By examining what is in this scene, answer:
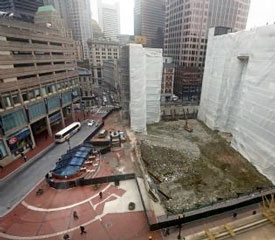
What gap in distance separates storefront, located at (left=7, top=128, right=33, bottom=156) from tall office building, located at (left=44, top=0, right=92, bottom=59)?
407ft

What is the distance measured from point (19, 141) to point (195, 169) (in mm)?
30263

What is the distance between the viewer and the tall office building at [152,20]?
138875 mm

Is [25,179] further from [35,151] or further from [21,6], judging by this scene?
[21,6]

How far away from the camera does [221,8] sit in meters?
72.8

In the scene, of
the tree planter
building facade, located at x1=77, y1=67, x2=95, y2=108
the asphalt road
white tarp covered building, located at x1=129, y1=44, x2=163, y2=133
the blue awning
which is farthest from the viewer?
building facade, located at x1=77, y1=67, x2=95, y2=108

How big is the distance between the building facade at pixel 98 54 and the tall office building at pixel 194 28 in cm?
4133

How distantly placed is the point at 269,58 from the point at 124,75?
88.9ft

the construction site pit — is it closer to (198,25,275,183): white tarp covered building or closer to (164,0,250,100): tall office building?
(198,25,275,183): white tarp covered building

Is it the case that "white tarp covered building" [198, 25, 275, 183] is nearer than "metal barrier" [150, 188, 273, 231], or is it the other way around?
"metal barrier" [150, 188, 273, 231]

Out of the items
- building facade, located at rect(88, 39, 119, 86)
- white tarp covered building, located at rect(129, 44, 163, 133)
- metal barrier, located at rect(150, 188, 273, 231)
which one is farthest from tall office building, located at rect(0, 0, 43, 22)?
metal barrier, located at rect(150, 188, 273, 231)

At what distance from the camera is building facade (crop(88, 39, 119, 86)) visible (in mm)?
99812

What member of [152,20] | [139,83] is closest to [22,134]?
[139,83]

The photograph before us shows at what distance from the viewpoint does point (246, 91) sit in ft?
101

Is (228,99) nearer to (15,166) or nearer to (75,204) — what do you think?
(75,204)
